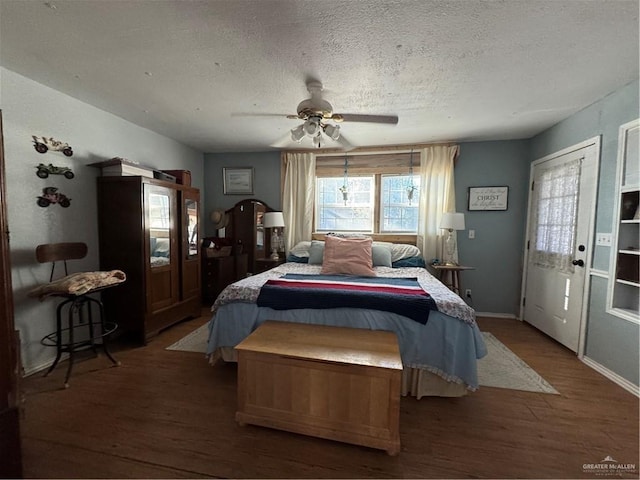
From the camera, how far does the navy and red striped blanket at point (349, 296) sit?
192 centimetres

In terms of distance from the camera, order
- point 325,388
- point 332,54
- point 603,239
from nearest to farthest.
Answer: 1. point 325,388
2. point 332,54
3. point 603,239

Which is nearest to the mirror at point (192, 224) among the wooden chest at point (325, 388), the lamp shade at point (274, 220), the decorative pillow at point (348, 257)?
the lamp shade at point (274, 220)

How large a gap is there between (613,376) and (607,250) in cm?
103

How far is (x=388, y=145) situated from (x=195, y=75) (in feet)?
8.58

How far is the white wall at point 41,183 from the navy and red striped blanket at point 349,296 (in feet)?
6.19

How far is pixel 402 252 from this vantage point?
11.5ft

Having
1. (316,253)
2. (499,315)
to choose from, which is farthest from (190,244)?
(499,315)

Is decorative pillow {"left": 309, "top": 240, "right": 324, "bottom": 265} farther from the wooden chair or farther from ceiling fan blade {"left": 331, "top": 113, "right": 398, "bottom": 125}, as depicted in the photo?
the wooden chair

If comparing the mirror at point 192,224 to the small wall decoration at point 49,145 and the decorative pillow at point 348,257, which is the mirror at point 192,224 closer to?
the small wall decoration at point 49,145

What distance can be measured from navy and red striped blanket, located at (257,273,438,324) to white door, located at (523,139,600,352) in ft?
5.67

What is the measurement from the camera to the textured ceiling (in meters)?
1.42

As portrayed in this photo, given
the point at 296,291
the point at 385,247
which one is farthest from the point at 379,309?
the point at 385,247

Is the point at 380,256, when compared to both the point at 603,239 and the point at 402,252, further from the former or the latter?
the point at 603,239

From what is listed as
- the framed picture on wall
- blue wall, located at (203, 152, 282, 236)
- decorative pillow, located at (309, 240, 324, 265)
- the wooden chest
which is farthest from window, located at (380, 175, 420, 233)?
the wooden chest
